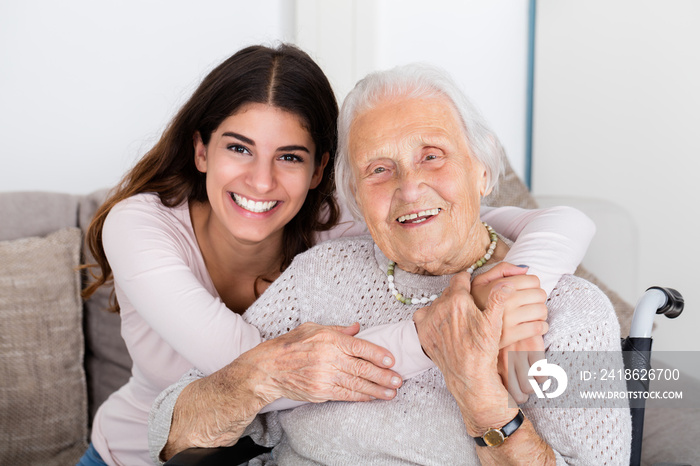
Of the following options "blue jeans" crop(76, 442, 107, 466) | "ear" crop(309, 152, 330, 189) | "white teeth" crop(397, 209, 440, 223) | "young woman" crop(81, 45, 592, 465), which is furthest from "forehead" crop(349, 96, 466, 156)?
"blue jeans" crop(76, 442, 107, 466)

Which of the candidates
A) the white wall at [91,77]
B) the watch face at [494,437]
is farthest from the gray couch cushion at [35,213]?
the watch face at [494,437]

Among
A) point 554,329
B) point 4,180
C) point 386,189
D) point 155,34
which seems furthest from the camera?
point 155,34

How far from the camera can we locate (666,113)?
2734 millimetres

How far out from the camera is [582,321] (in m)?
1.31

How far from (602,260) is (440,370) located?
1686mm

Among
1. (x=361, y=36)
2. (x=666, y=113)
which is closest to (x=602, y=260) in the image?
(x=666, y=113)

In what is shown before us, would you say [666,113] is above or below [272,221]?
above

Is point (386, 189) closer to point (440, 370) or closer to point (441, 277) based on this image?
point (441, 277)

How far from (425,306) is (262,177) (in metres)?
0.57

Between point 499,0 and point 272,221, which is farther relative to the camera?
point 499,0

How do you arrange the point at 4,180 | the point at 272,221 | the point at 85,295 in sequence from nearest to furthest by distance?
1. the point at 272,221
2. the point at 85,295
3. the point at 4,180

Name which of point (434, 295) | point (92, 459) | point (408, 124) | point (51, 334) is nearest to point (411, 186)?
point (408, 124)

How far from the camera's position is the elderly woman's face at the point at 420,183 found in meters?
1.48

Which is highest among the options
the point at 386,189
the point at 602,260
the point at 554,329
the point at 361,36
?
the point at 361,36
